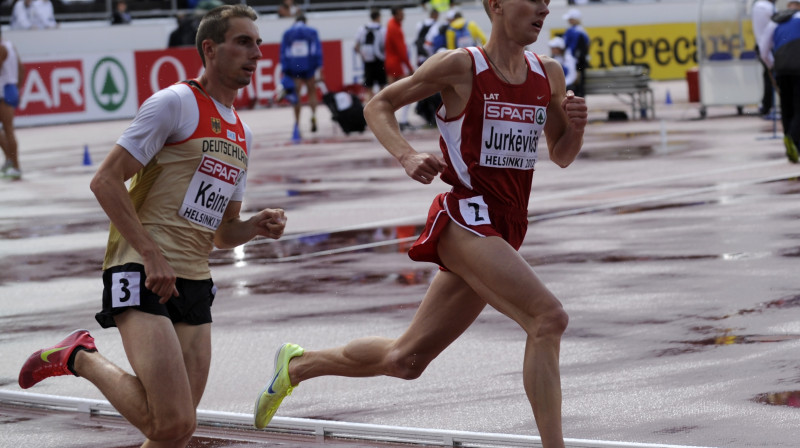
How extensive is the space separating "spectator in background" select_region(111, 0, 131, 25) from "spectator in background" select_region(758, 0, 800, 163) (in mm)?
19758

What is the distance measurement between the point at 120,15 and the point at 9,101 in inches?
523

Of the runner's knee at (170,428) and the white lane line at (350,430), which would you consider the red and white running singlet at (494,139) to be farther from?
the runner's knee at (170,428)

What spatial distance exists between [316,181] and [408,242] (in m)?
6.08

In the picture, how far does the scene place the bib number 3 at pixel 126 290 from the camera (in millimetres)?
5520

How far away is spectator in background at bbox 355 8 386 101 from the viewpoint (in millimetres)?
28781

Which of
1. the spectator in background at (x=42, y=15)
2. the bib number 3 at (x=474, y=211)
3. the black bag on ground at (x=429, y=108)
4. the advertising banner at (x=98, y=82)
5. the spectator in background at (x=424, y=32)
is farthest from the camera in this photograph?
the spectator in background at (x=42, y=15)

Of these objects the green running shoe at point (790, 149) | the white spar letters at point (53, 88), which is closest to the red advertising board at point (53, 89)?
the white spar letters at point (53, 88)

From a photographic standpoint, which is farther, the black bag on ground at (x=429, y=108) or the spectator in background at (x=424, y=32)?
the spectator in background at (x=424, y=32)

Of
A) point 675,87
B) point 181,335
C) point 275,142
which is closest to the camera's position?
point 181,335

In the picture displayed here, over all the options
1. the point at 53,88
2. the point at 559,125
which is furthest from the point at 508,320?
the point at 53,88

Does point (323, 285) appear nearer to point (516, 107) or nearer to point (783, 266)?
point (783, 266)

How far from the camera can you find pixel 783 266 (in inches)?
437

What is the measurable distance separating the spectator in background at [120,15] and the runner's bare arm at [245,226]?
96.3 ft

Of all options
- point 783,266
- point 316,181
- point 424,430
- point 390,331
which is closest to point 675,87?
point 316,181
